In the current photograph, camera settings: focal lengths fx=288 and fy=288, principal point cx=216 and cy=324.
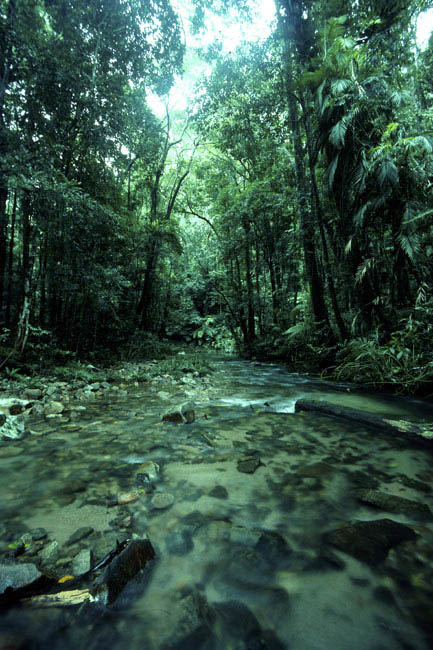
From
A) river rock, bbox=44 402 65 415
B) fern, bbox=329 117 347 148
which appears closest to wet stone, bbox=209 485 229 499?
river rock, bbox=44 402 65 415

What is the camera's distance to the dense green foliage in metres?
5.05

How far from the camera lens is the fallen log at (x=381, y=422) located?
8.58 feet

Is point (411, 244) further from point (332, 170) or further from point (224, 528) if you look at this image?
point (224, 528)

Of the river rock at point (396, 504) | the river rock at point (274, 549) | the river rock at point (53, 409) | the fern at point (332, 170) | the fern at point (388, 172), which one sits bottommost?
the river rock at point (274, 549)

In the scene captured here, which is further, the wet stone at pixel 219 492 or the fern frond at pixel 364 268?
the fern frond at pixel 364 268

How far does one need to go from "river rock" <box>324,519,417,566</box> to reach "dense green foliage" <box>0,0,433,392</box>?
3.73 meters

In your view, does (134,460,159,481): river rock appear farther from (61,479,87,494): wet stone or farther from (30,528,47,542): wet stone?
(30,528,47,542): wet stone

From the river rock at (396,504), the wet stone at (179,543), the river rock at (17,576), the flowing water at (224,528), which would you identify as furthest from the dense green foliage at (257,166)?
the river rock at (17,576)

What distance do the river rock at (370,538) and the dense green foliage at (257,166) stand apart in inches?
147

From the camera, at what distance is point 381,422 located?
2.93 m

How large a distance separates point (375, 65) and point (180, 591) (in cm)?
987

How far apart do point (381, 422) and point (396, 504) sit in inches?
58.3

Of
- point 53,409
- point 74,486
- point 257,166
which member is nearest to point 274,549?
point 74,486

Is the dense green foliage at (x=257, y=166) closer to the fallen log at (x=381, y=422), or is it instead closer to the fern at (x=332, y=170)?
the fern at (x=332, y=170)
